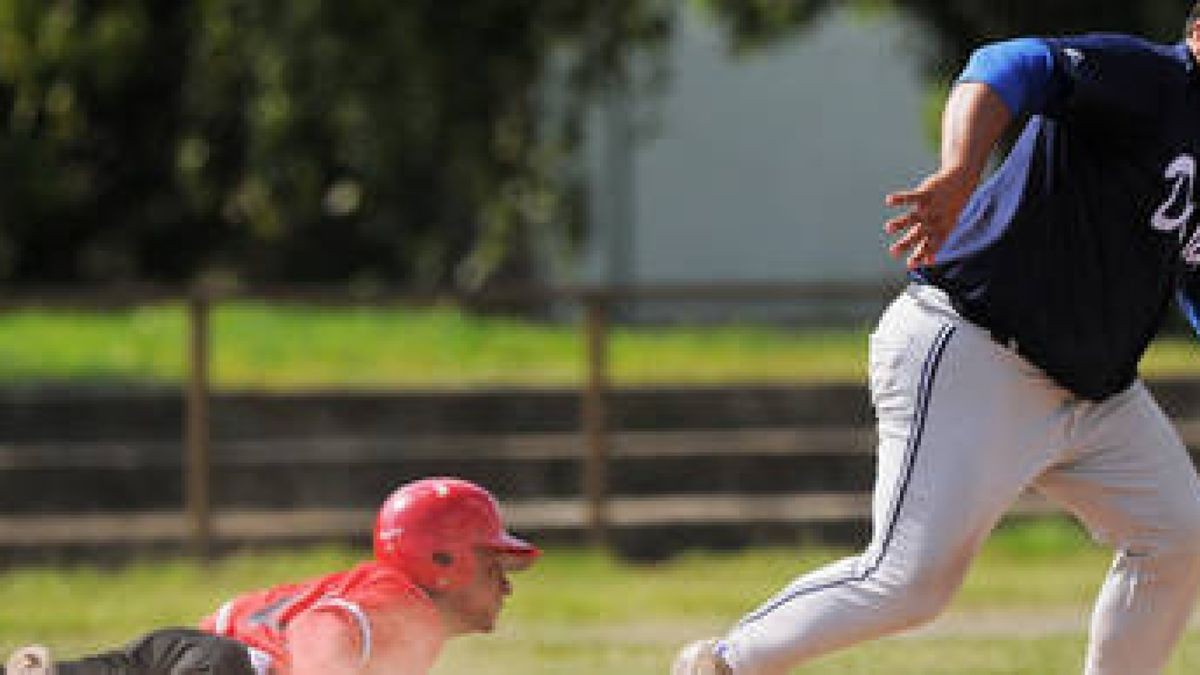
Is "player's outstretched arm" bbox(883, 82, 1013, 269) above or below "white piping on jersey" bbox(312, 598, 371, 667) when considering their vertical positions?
above

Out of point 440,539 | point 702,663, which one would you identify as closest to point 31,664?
point 440,539

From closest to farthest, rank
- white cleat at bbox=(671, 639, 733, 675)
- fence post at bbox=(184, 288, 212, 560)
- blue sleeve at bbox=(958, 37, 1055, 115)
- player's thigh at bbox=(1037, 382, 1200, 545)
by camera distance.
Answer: blue sleeve at bbox=(958, 37, 1055, 115) → white cleat at bbox=(671, 639, 733, 675) → player's thigh at bbox=(1037, 382, 1200, 545) → fence post at bbox=(184, 288, 212, 560)

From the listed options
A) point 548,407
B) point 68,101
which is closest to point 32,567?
point 548,407

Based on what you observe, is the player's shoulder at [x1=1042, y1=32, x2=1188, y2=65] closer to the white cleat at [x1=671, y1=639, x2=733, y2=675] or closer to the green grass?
the white cleat at [x1=671, y1=639, x2=733, y2=675]

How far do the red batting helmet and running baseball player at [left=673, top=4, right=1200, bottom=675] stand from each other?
1.56ft

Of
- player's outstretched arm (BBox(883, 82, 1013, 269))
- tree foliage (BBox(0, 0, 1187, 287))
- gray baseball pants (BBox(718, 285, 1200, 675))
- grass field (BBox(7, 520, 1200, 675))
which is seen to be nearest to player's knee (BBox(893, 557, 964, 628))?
gray baseball pants (BBox(718, 285, 1200, 675))

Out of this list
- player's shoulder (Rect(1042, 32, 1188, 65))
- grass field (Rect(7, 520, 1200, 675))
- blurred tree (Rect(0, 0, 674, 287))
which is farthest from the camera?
blurred tree (Rect(0, 0, 674, 287))

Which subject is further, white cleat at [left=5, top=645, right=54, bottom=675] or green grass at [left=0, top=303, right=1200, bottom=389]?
green grass at [left=0, top=303, right=1200, bottom=389]

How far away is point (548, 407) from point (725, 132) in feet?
35.5

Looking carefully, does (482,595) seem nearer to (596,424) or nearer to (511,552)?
(511,552)

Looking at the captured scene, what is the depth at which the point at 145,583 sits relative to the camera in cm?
1320

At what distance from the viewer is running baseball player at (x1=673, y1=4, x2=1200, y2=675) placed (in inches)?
221

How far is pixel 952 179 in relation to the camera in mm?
5188

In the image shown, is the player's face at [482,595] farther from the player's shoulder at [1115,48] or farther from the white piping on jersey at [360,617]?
the player's shoulder at [1115,48]
